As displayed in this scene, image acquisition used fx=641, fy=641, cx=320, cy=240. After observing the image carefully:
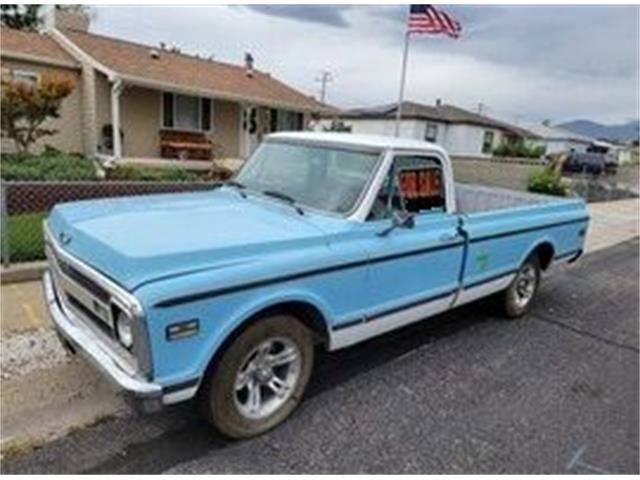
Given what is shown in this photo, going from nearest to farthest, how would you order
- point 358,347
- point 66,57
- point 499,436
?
1. point 499,436
2. point 358,347
3. point 66,57

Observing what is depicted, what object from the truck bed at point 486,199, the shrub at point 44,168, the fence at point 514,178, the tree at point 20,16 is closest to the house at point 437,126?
the fence at point 514,178

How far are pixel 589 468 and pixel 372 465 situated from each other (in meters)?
1.33

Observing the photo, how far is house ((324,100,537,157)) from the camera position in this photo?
4075 centimetres

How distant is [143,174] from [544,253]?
980cm

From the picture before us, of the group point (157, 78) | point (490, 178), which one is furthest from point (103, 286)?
point (490, 178)

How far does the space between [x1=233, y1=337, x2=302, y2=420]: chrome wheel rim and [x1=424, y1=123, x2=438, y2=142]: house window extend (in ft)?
126

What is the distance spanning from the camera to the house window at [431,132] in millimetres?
41469

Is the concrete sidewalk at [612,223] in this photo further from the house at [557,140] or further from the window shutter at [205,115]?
the house at [557,140]

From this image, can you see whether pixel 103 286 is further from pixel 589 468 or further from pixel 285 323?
pixel 589 468

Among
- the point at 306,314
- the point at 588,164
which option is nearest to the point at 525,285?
the point at 306,314

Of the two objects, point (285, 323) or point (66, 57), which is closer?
point (285, 323)

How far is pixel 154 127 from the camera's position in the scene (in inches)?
722

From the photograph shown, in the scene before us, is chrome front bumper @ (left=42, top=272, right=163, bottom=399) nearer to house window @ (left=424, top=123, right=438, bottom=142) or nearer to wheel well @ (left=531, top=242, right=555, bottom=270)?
wheel well @ (left=531, top=242, right=555, bottom=270)

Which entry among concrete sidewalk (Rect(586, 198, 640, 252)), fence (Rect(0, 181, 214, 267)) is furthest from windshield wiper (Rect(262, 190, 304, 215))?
concrete sidewalk (Rect(586, 198, 640, 252))
